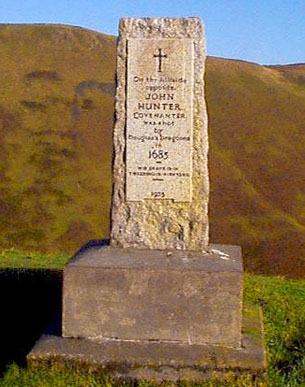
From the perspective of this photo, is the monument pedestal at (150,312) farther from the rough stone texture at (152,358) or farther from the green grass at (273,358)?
the green grass at (273,358)

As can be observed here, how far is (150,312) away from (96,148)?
39.5 m

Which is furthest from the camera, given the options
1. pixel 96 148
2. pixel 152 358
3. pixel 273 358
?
pixel 96 148

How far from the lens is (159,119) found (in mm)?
5641

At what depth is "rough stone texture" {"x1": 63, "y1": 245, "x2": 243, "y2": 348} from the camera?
5160 millimetres

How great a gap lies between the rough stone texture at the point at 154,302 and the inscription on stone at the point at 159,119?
0.68 m

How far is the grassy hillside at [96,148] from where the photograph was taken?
35906 millimetres

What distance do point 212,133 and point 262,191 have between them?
20.5ft

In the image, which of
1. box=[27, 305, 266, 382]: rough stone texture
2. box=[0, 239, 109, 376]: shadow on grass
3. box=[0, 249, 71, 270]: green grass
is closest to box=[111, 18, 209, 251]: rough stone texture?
box=[0, 239, 109, 376]: shadow on grass

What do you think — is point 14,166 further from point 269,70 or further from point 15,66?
point 269,70

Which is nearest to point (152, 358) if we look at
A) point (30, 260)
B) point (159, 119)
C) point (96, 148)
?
point (159, 119)

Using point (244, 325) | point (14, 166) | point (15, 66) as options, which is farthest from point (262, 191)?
point (244, 325)

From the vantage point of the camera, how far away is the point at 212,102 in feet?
168

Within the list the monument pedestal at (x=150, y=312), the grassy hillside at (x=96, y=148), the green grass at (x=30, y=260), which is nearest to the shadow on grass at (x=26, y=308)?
the monument pedestal at (x=150, y=312)

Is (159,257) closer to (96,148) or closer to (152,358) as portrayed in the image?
(152,358)
